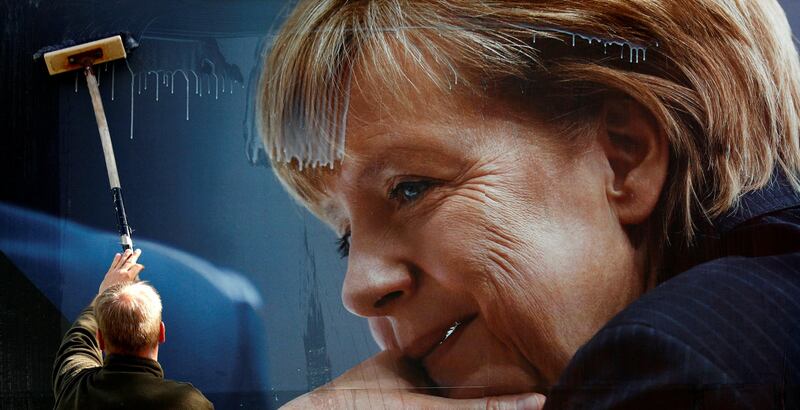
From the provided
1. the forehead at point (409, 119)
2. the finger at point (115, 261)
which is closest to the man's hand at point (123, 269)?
the finger at point (115, 261)

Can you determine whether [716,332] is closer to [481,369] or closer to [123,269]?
[481,369]

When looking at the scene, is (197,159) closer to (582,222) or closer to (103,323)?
(103,323)

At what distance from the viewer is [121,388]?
284 cm

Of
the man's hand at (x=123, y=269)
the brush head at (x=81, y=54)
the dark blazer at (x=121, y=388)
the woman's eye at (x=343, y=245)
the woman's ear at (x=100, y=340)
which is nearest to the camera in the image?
the dark blazer at (x=121, y=388)

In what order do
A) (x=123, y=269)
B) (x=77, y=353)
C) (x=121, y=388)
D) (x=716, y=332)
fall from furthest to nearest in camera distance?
(x=716, y=332)
(x=123, y=269)
(x=77, y=353)
(x=121, y=388)

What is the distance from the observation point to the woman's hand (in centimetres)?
368

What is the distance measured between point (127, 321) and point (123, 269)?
0.72 meters

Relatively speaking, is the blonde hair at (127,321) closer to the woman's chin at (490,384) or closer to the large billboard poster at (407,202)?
the large billboard poster at (407,202)

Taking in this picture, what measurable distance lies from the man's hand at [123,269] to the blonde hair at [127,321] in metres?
0.58

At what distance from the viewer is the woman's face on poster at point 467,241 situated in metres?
3.71

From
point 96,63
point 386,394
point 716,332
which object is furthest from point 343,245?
point 716,332

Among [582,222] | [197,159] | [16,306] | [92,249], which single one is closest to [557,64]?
[582,222]

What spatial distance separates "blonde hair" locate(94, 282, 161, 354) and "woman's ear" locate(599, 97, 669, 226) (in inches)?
75.2

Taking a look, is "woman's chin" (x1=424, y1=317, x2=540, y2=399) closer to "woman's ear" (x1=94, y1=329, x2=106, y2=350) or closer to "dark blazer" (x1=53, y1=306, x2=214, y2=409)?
"dark blazer" (x1=53, y1=306, x2=214, y2=409)
